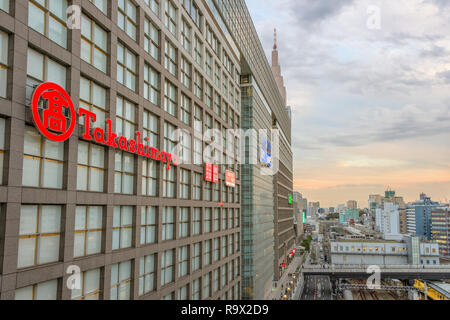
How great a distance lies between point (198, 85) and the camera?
4234cm

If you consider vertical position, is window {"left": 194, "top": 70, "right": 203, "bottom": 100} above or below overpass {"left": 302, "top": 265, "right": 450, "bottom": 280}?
above

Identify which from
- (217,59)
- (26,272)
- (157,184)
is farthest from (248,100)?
(26,272)

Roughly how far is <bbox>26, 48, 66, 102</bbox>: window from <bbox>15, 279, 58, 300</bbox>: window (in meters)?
9.44

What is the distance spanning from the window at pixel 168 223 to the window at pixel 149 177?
9.86 feet

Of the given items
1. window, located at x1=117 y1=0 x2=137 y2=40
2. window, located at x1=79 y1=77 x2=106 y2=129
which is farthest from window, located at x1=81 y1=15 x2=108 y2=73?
window, located at x1=117 y1=0 x2=137 y2=40

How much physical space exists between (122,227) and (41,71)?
39.9ft

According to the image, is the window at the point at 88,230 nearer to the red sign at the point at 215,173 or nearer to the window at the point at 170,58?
the window at the point at 170,58

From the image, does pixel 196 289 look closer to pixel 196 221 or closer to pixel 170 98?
pixel 196 221

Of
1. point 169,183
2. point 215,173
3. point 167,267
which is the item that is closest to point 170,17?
point 169,183

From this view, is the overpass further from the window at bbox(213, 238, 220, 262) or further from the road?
the window at bbox(213, 238, 220, 262)

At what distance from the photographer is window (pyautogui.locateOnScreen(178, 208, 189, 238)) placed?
36188mm

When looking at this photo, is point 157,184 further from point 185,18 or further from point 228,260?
point 228,260

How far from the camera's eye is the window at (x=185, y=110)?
123 feet
